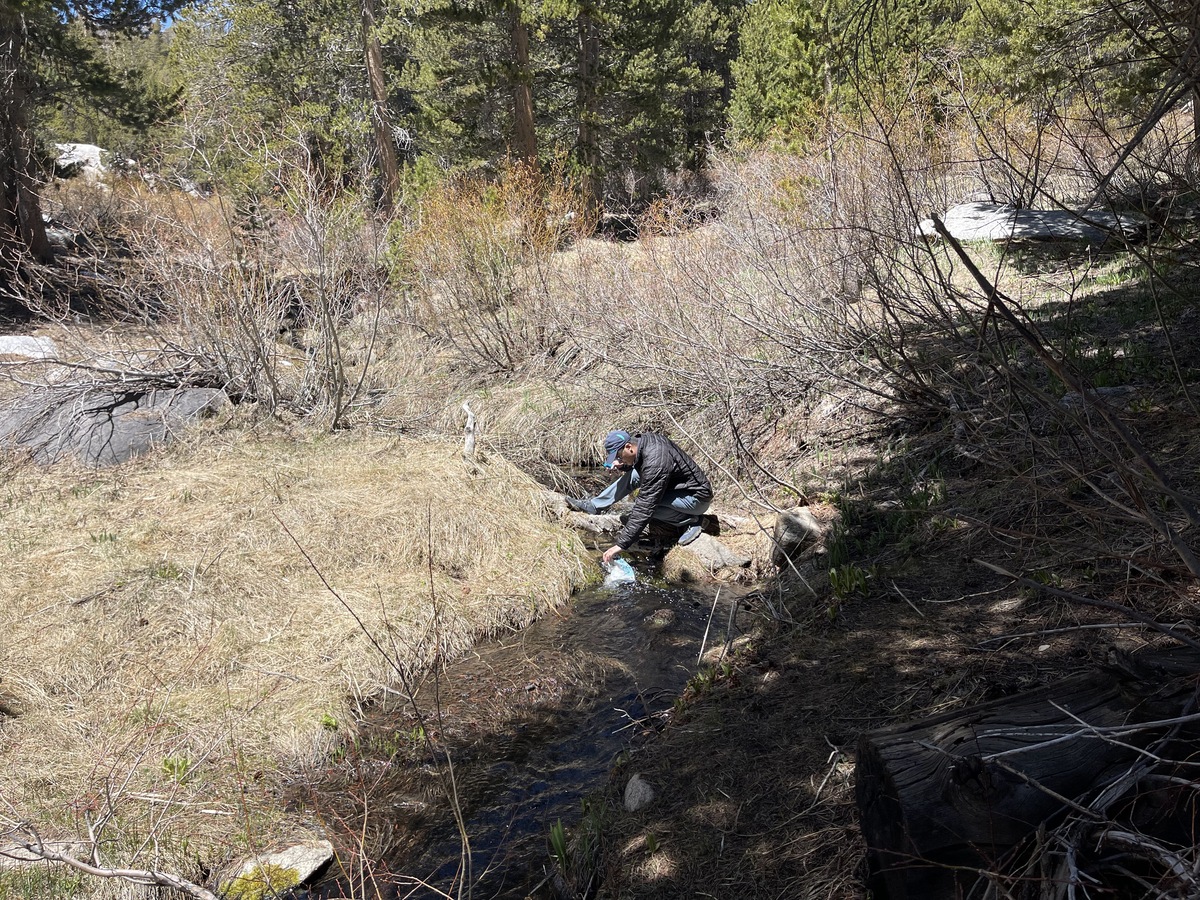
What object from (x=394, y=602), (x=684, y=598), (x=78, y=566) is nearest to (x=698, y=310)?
(x=684, y=598)

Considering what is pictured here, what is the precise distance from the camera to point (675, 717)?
15.4ft

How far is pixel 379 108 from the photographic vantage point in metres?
18.2

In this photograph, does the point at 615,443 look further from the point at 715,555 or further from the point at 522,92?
the point at 522,92

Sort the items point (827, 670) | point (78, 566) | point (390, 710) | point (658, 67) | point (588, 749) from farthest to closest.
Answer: point (658, 67)
point (78, 566)
point (390, 710)
point (588, 749)
point (827, 670)

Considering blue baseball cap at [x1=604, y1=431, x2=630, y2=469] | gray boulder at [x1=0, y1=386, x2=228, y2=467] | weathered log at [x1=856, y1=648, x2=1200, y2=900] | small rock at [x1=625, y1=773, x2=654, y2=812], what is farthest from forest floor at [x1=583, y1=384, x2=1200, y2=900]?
gray boulder at [x1=0, y1=386, x2=228, y2=467]

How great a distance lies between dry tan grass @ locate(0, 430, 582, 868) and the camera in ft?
16.0

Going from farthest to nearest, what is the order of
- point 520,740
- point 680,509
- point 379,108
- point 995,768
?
point 379,108 → point 680,509 → point 520,740 → point 995,768

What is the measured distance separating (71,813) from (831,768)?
378 cm

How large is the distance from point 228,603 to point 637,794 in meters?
3.84

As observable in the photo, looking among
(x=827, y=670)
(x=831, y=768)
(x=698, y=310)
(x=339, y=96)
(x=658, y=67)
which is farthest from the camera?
(x=658, y=67)

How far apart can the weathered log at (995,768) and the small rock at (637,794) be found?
60.8 inches

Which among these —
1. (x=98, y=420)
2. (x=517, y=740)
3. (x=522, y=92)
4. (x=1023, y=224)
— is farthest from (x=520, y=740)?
(x=522, y=92)

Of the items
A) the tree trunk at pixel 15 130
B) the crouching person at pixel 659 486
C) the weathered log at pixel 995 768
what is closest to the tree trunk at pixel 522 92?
the tree trunk at pixel 15 130

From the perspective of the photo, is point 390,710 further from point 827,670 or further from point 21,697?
point 827,670
